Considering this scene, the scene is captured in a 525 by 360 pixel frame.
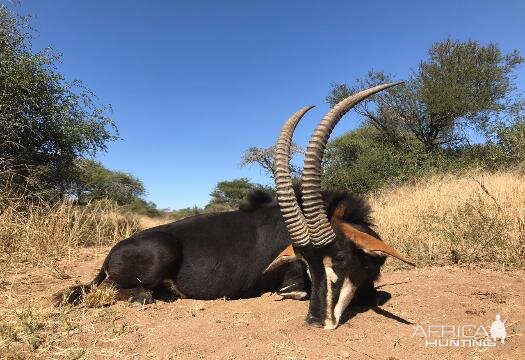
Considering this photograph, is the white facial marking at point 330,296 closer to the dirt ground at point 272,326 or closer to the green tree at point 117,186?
the dirt ground at point 272,326

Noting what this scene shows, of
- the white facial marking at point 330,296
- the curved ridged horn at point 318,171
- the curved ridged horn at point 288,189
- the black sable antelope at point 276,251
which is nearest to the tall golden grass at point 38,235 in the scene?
the black sable antelope at point 276,251

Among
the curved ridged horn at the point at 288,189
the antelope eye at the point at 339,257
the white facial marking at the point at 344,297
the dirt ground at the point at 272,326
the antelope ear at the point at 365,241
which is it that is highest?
the curved ridged horn at the point at 288,189

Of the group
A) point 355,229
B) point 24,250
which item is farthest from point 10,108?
point 355,229

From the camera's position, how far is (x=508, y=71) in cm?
2453

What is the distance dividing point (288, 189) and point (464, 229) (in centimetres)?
403

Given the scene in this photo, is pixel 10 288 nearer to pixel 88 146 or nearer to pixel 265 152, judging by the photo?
pixel 88 146

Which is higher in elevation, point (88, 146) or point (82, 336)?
point (88, 146)

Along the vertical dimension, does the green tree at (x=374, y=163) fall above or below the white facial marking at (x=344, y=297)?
above

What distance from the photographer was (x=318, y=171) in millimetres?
4047

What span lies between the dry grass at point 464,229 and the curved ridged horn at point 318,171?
2.51 metres

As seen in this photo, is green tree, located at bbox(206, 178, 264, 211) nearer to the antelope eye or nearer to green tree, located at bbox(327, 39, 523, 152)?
green tree, located at bbox(327, 39, 523, 152)

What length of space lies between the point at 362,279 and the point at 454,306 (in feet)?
2.79

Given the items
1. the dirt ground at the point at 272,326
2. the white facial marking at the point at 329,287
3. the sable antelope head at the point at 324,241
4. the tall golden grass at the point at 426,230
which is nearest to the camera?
the dirt ground at the point at 272,326

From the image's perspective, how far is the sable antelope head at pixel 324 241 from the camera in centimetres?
381
